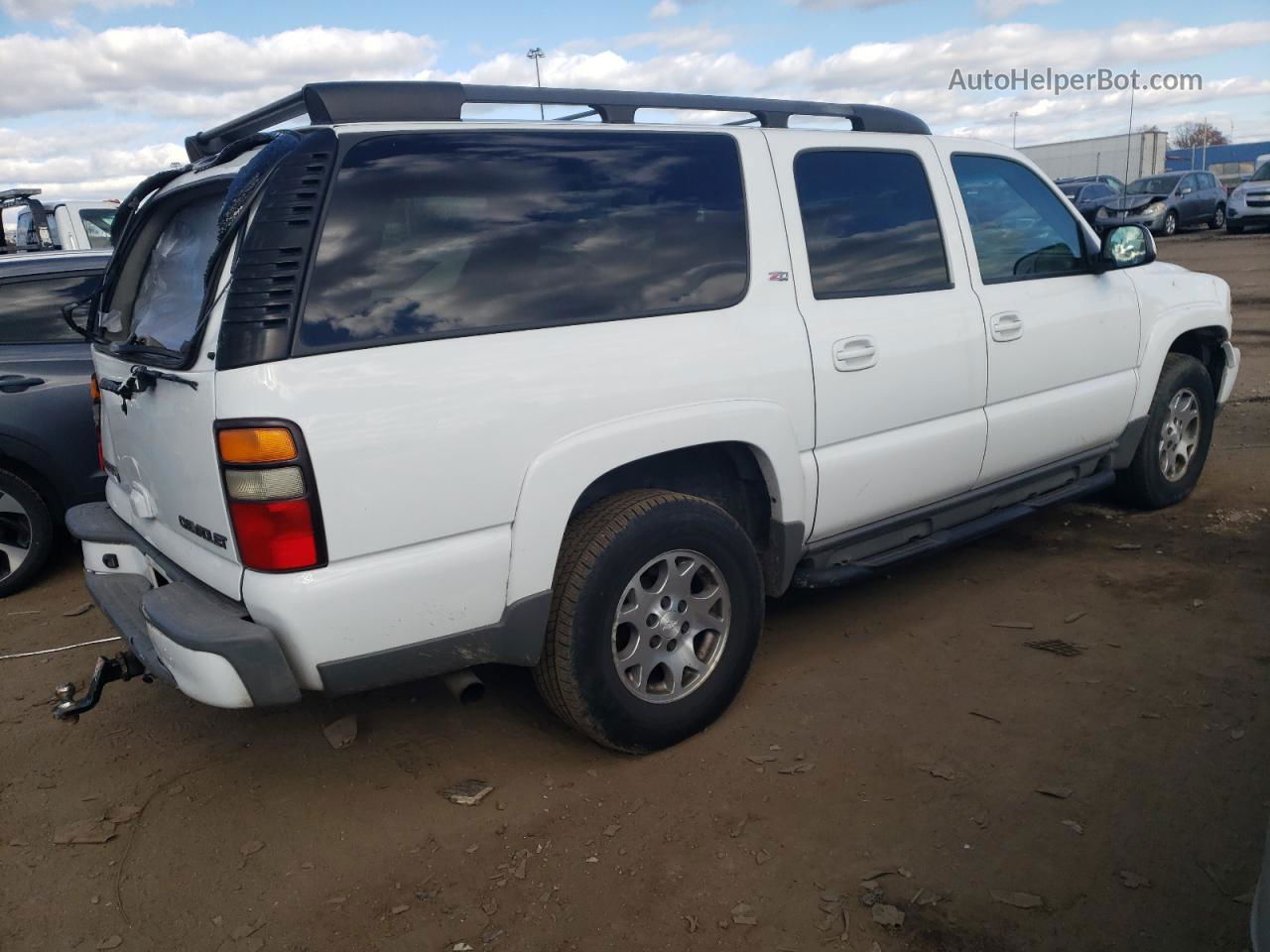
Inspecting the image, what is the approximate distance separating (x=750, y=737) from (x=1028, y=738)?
91cm

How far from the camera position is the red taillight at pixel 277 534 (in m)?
2.50

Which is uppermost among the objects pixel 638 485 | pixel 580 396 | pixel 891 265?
pixel 891 265

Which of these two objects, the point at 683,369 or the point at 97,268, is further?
the point at 97,268

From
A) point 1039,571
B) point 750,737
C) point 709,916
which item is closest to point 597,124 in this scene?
point 750,737

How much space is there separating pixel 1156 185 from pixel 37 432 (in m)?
30.2

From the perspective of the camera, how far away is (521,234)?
9.45 ft

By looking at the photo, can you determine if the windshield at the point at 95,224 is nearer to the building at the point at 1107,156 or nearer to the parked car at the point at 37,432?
the parked car at the point at 37,432

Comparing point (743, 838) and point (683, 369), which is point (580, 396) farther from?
point (743, 838)

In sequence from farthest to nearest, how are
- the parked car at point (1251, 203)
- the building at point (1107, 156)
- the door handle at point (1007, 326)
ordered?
1. the building at point (1107, 156)
2. the parked car at point (1251, 203)
3. the door handle at point (1007, 326)

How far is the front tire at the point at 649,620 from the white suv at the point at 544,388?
0.01m

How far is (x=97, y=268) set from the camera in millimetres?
5680

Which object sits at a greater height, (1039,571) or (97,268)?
(97,268)

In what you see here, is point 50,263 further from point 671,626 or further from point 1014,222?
point 1014,222

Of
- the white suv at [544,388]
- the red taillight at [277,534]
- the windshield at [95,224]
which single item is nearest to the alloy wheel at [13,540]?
the white suv at [544,388]
